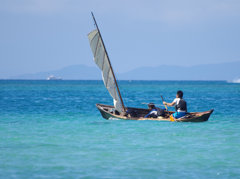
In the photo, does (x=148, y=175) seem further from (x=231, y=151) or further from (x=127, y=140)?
(x=127, y=140)

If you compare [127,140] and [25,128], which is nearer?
[127,140]

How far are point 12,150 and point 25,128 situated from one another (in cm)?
675

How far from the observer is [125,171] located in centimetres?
1234

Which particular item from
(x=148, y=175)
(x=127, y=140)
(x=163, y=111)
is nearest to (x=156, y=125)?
(x=163, y=111)

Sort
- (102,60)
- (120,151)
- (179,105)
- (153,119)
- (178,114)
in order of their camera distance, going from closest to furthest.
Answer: (120,151), (179,105), (178,114), (153,119), (102,60)

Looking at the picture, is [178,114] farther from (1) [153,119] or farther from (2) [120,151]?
(2) [120,151]

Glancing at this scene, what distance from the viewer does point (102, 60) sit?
→ 26078mm

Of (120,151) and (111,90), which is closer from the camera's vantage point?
(120,151)

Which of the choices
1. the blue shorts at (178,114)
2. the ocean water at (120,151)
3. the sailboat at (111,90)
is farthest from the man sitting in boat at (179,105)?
the ocean water at (120,151)

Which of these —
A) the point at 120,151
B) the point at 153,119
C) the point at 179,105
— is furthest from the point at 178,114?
the point at 120,151

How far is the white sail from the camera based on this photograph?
25.4m

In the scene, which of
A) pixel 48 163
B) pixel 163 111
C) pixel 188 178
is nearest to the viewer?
pixel 188 178

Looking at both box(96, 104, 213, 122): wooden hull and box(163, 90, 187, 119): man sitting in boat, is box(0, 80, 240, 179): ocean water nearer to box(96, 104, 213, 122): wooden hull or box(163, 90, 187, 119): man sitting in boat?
box(96, 104, 213, 122): wooden hull

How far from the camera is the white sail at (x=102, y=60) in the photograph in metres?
25.4
